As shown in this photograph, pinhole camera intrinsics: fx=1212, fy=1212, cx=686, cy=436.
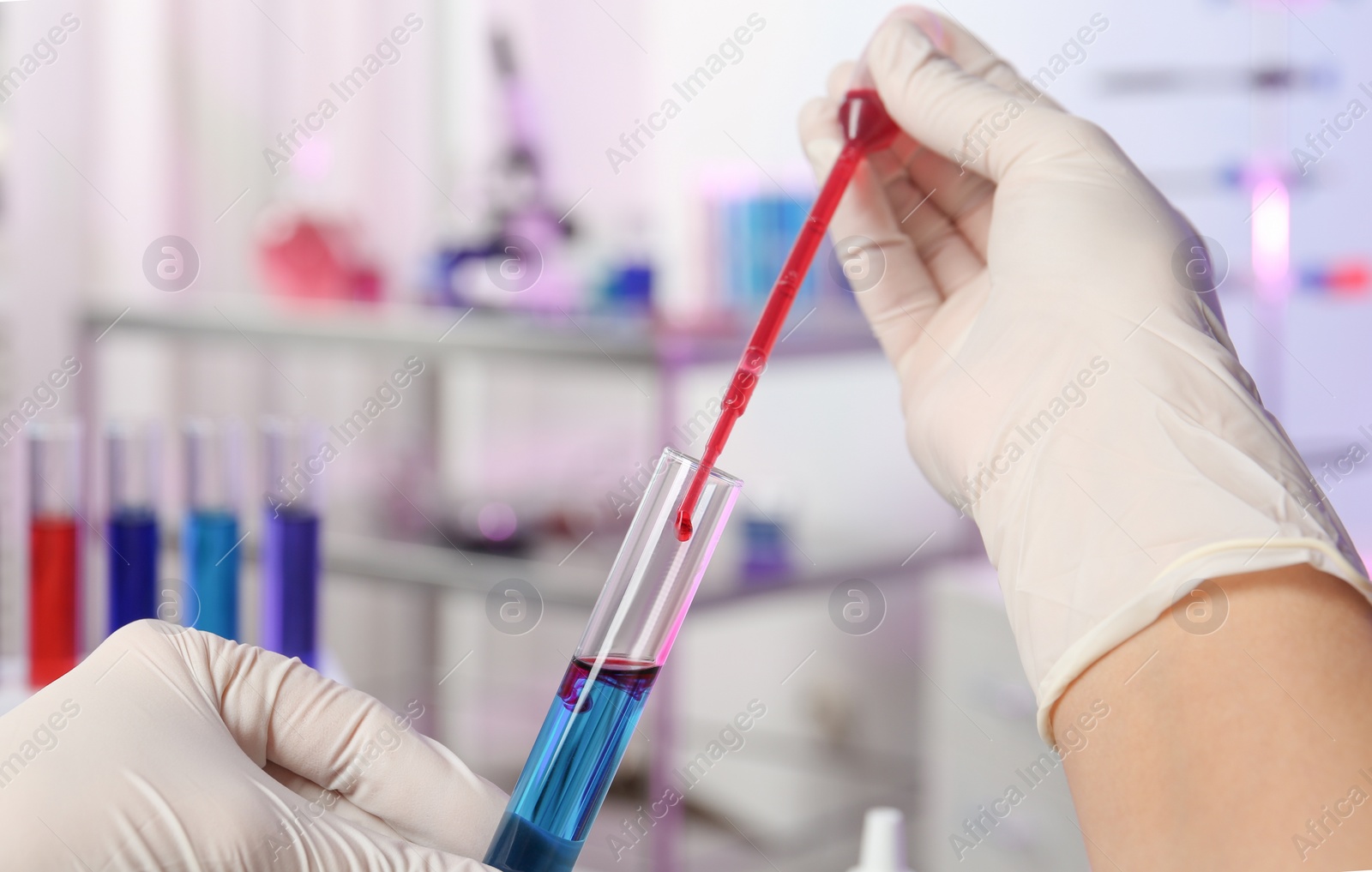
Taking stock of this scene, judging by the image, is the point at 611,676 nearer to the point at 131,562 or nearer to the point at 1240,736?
the point at 1240,736

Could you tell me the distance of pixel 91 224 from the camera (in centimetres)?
192

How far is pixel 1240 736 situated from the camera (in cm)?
52

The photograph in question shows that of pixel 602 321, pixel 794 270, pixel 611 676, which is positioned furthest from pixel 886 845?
pixel 602 321

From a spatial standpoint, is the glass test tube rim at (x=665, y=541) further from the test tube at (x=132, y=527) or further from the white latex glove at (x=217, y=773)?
the test tube at (x=132, y=527)

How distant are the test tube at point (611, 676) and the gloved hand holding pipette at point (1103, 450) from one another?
0.61 ft

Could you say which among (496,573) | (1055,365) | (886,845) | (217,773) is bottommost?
(496,573)

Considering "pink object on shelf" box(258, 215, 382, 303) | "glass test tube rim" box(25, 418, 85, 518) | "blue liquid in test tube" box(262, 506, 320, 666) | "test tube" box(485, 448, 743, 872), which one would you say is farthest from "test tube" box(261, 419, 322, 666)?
"pink object on shelf" box(258, 215, 382, 303)

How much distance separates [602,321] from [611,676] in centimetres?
108

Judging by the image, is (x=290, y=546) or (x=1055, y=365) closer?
(x=1055, y=365)

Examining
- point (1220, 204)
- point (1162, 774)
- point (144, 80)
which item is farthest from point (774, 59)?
point (1162, 774)

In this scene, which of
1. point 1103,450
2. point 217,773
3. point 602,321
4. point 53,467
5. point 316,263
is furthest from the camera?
point 316,263

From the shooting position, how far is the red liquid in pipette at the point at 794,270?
1.84ft

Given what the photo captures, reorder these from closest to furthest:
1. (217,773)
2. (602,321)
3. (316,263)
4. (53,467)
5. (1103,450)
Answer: (217,773) < (1103,450) < (53,467) < (602,321) < (316,263)

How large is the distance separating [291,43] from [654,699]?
4.19ft
